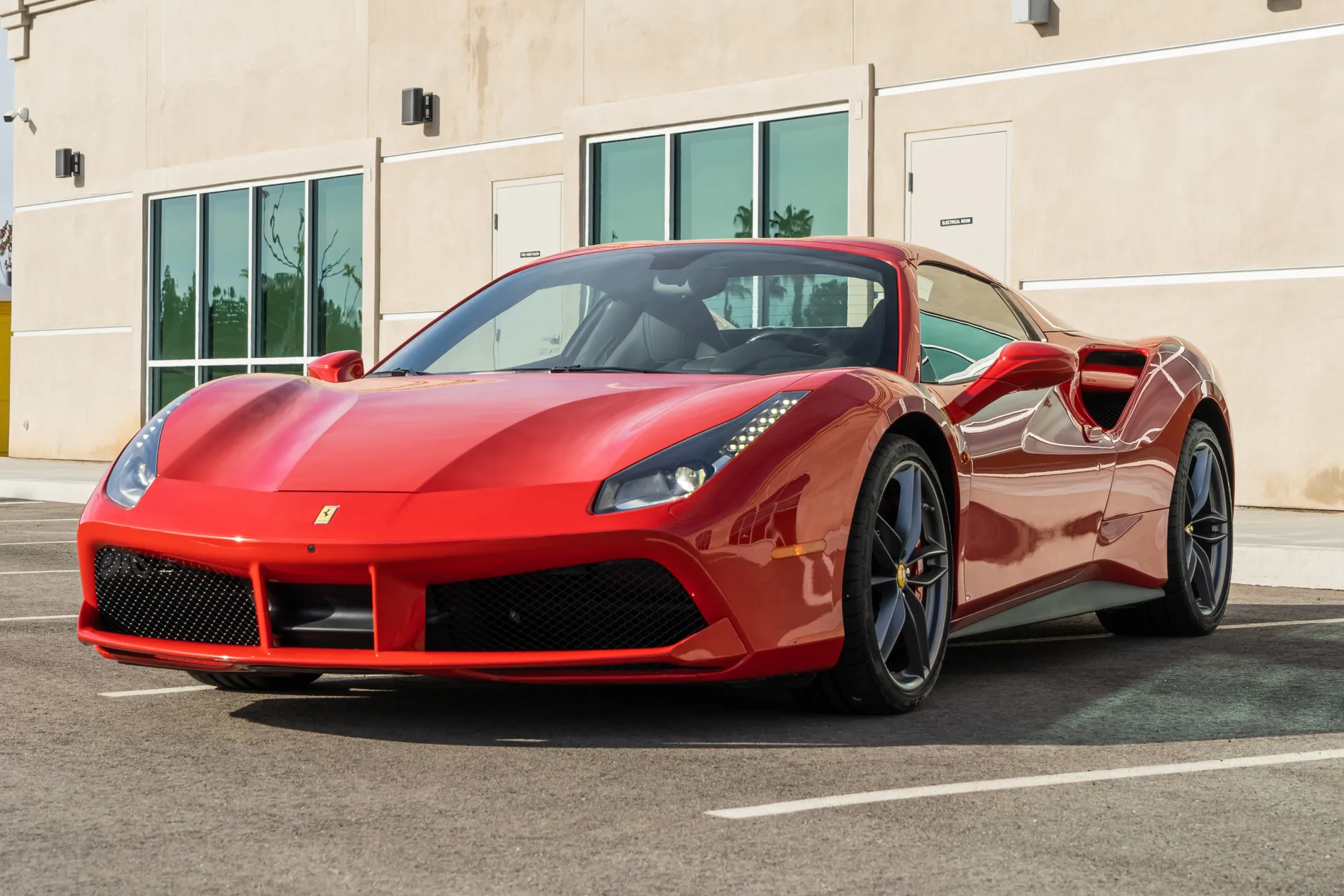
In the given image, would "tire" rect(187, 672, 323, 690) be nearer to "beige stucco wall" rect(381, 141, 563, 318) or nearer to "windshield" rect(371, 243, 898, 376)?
"windshield" rect(371, 243, 898, 376)

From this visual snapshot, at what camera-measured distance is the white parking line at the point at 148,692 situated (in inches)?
190

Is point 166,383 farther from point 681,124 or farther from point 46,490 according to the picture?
point 681,124

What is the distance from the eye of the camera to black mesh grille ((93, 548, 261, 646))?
4047 millimetres

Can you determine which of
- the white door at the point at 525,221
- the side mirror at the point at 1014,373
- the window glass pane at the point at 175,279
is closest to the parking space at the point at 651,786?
the side mirror at the point at 1014,373

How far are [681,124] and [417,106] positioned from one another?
345 centimetres

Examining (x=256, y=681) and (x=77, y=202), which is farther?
(x=77, y=202)

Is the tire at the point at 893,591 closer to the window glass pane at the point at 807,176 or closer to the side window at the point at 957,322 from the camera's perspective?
the side window at the point at 957,322

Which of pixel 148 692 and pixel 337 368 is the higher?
pixel 337 368

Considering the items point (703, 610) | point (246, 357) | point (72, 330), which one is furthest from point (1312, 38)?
point (72, 330)

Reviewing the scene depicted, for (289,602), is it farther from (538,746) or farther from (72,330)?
(72,330)

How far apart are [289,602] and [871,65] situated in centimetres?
1083

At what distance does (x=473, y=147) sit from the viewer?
1725 centimetres

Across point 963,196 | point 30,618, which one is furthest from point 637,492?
point 963,196

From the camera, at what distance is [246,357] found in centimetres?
1966
